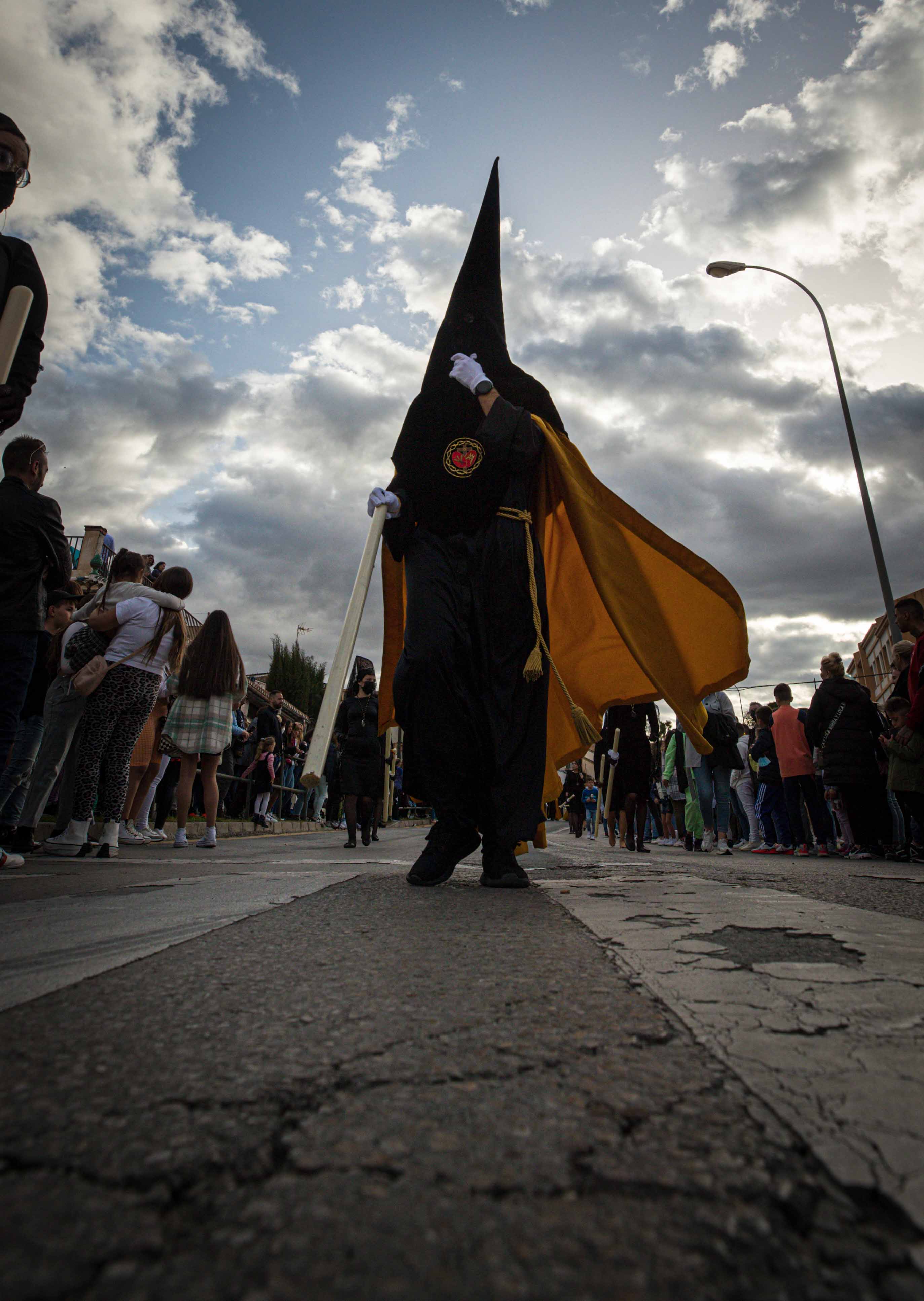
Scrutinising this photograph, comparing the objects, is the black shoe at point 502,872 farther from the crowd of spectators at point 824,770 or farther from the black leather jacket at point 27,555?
the crowd of spectators at point 824,770

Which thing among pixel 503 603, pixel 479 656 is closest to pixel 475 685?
pixel 479 656

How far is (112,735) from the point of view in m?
4.70

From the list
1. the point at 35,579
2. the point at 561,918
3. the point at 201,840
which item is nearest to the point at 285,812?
the point at 201,840

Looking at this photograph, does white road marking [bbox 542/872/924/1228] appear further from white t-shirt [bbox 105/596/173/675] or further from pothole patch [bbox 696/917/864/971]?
white t-shirt [bbox 105/596/173/675]

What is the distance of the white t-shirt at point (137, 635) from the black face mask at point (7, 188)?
9.03ft

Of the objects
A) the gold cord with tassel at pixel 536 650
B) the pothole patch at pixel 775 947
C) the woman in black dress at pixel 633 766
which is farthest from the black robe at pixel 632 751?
the pothole patch at pixel 775 947

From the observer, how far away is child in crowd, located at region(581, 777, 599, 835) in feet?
56.8

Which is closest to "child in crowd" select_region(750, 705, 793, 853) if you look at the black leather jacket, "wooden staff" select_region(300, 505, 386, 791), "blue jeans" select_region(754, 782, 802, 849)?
"blue jeans" select_region(754, 782, 802, 849)

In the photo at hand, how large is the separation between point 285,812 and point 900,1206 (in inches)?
561

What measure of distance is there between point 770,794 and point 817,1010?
8.29 meters

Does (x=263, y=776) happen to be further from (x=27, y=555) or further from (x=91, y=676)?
(x=27, y=555)

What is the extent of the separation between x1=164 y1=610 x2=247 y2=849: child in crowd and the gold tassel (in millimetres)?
3700

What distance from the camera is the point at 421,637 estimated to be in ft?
10.1

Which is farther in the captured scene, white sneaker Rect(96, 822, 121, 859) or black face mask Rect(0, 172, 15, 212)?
white sneaker Rect(96, 822, 121, 859)
